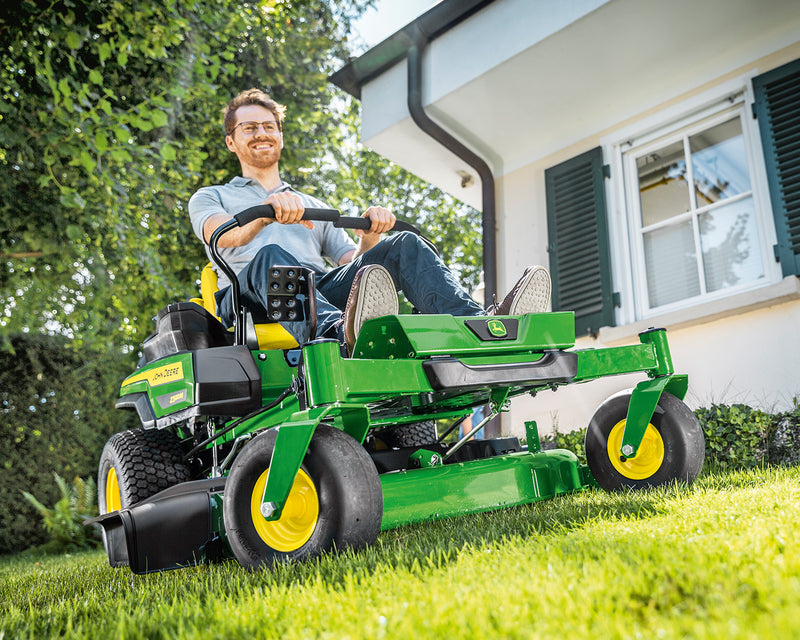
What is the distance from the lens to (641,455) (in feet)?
9.15

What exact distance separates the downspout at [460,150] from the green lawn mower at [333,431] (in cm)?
317

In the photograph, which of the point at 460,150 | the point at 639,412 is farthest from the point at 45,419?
the point at 639,412

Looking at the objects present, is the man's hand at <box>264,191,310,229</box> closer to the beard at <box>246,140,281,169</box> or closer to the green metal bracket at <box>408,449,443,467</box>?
the green metal bracket at <box>408,449,443,467</box>

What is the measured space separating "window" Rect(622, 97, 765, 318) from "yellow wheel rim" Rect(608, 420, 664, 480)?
264 cm

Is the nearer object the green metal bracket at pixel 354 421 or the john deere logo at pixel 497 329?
the green metal bracket at pixel 354 421

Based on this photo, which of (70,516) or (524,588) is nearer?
(524,588)

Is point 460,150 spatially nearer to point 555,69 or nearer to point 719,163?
point 555,69

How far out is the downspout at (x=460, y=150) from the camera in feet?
19.3

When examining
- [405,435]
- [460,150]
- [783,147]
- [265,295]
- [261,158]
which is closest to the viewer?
[265,295]

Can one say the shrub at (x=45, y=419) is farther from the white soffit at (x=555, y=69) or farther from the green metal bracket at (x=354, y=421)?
the green metal bracket at (x=354, y=421)

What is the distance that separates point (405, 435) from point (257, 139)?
1.68 m

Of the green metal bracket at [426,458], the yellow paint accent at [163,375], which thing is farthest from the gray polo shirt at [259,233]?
the green metal bracket at [426,458]

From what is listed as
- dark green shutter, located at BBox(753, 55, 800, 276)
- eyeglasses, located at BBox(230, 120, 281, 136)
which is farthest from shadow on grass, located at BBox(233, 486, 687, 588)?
dark green shutter, located at BBox(753, 55, 800, 276)

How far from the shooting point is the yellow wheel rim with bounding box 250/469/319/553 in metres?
2.04
